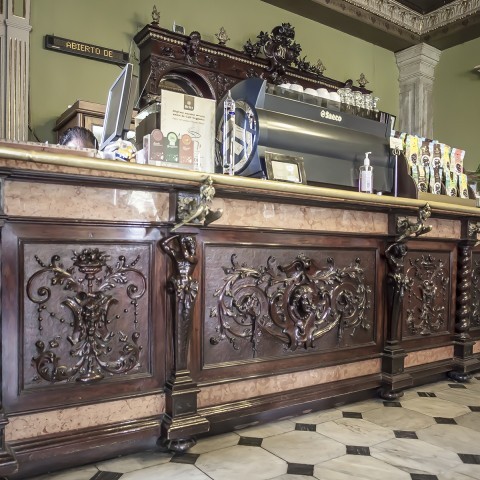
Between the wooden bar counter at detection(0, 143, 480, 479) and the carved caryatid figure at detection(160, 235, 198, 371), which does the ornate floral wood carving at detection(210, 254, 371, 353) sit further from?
the carved caryatid figure at detection(160, 235, 198, 371)

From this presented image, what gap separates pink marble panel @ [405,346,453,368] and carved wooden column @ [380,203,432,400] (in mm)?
141

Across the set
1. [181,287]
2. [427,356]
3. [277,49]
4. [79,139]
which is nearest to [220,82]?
[277,49]

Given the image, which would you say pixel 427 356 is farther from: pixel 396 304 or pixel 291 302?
pixel 291 302

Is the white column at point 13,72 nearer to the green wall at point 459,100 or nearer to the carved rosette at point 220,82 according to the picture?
the carved rosette at point 220,82

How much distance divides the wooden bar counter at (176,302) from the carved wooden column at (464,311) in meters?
0.56

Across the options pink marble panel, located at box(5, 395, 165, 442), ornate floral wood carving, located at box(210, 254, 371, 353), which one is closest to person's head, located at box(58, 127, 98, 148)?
ornate floral wood carving, located at box(210, 254, 371, 353)

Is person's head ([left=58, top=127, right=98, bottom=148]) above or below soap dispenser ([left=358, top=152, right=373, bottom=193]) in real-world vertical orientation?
above

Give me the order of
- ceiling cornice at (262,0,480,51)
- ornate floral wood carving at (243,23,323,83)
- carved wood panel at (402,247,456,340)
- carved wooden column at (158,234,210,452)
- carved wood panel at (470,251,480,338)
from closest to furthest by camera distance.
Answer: carved wooden column at (158,234,210,452)
carved wood panel at (402,247,456,340)
carved wood panel at (470,251,480,338)
ornate floral wood carving at (243,23,323,83)
ceiling cornice at (262,0,480,51)

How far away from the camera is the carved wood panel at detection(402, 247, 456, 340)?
2.55m

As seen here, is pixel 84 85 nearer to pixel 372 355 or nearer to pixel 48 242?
pixel 48 242

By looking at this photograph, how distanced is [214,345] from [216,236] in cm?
44

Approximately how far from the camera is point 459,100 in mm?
5898

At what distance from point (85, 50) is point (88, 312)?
307cm

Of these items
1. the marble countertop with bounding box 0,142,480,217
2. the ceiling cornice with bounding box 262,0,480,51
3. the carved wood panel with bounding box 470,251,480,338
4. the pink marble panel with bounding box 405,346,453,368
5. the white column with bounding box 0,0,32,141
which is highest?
the ceiling cornice with bounding box 262,0,480,51
